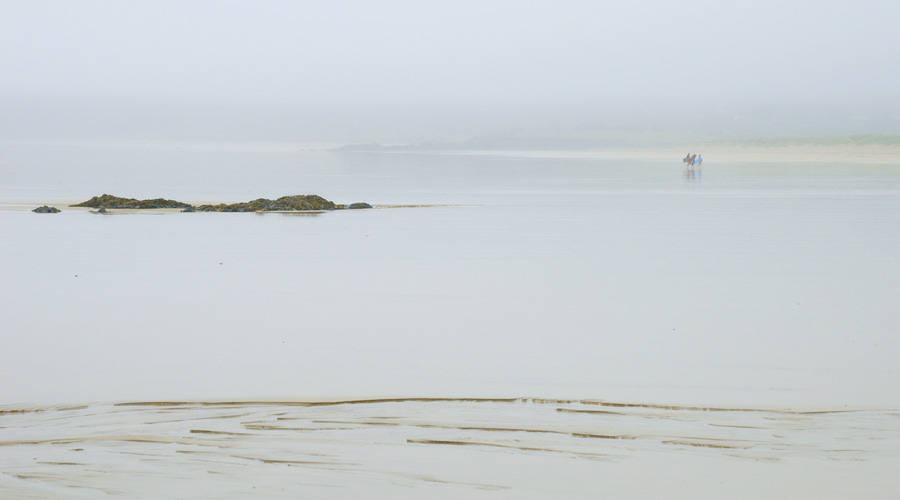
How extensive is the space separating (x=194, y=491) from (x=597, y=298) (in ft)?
21.0

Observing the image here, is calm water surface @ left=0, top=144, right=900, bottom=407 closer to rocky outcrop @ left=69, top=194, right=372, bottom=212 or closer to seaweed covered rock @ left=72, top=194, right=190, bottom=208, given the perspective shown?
rocky outcrop @ left=69, top=194, right=372, bottom=212

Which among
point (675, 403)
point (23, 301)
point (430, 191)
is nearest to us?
point (675, 403)

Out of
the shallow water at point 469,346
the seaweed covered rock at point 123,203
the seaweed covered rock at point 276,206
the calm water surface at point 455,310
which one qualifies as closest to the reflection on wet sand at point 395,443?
the shallow water at point 469,346

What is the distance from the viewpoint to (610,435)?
5.43m

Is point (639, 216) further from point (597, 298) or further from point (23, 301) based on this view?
point (23, 301)

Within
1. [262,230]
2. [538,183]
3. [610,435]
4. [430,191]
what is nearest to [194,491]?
[610,435]

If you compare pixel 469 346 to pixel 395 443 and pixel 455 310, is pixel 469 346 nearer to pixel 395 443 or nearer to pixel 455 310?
pixel 455 310

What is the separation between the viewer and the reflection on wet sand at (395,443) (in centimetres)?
471

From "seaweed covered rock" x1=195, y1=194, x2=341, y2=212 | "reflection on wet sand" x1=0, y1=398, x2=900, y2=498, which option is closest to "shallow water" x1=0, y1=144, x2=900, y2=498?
"reflection on wet sand" x1=0, y1=398, x2=900, y2=498

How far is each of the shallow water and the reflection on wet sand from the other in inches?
0.8

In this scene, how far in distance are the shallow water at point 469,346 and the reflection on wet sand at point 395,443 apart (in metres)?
0.02

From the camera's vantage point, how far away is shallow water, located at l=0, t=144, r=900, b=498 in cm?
499

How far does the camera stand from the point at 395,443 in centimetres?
534

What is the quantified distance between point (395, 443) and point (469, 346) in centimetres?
265
